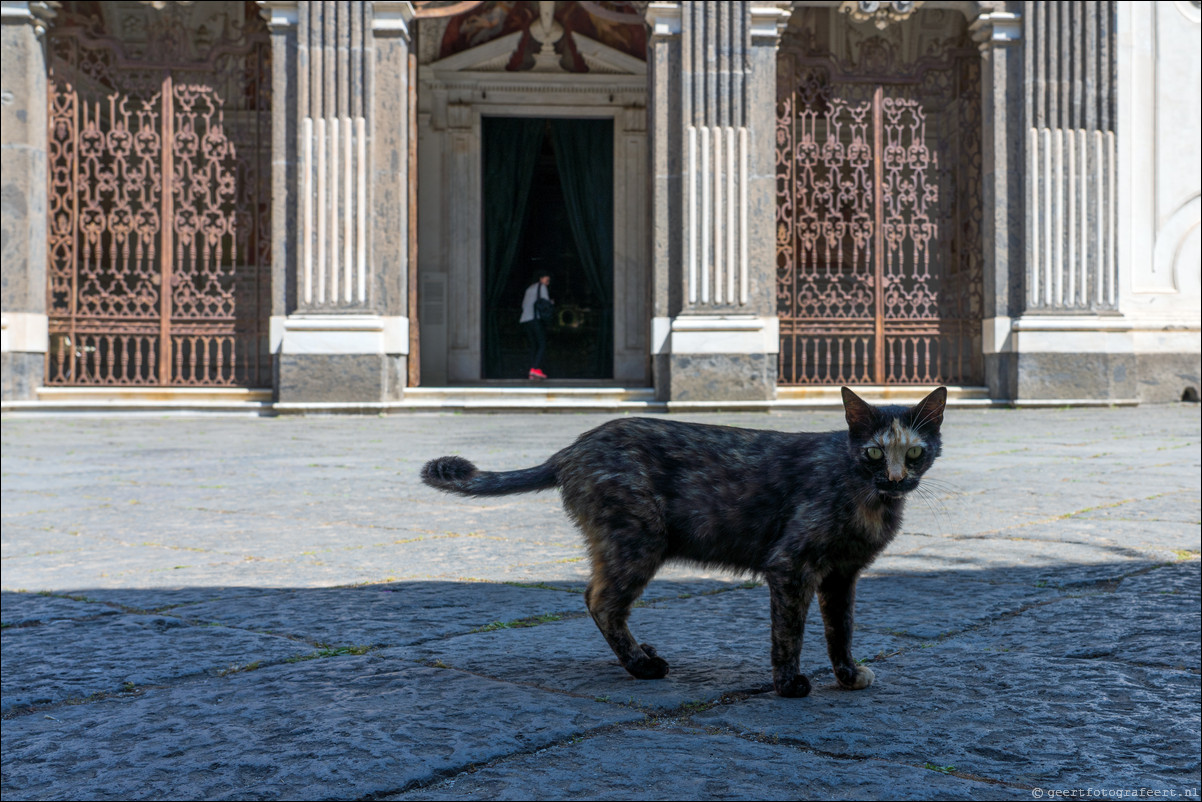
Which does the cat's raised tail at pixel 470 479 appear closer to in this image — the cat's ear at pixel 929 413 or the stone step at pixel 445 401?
the cat's ear at pixel 929 413

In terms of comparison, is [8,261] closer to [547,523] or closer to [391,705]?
[547,523]

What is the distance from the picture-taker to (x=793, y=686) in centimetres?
214

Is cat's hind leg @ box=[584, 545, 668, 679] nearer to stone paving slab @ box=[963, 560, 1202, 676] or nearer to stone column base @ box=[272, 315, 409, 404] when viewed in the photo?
stone paving slab @ box=[963, 560, 1202, 676]

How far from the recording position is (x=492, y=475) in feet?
7.29

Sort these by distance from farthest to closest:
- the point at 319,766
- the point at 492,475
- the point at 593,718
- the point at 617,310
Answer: the point at 617,310 < the point at 492,475 < the point at 593,718 < the point at 319,766

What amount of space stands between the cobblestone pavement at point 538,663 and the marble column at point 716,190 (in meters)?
6.94

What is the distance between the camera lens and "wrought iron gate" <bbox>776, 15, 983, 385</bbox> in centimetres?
1309

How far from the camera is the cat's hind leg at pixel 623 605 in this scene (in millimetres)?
2166

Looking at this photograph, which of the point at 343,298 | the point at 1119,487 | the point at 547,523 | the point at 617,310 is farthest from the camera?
the point at 617,310

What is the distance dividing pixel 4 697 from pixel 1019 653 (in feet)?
6.74

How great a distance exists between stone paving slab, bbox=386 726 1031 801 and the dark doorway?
50.6 feet

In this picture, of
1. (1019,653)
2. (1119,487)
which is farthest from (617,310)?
(1019,653)

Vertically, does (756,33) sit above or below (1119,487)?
above

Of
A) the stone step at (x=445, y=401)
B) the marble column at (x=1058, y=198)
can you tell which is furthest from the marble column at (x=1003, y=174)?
the stone step at (x=445, y=401)
